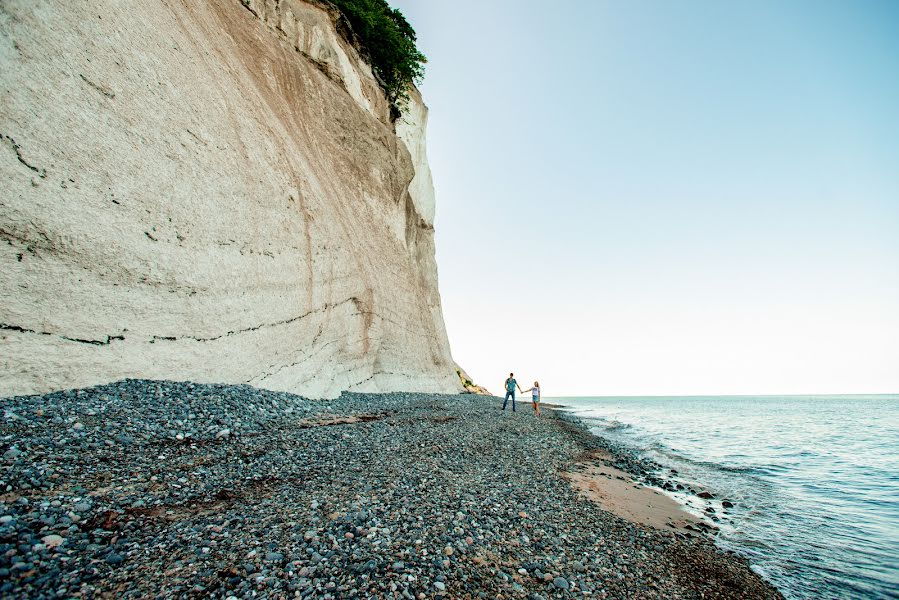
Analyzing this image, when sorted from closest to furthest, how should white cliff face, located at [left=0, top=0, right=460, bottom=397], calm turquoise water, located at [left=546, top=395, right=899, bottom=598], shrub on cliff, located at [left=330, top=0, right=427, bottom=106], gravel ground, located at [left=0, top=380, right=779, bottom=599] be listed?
gravel ground, located at [left=0, top=380, right=779, bottom=599], calm turquoise water, located at [left=546, top=395, right=899, bottom=598], white cliff face, located at [left=0, top=0, right=460, bottom=397], shrub on cliff, located at [left=330, top=0, right=427, bottom=106]

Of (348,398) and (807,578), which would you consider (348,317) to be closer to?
(348,398)

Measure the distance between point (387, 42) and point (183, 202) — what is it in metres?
19.4

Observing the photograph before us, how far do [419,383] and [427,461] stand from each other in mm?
15377


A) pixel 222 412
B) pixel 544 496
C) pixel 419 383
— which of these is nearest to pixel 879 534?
pixel 544 496

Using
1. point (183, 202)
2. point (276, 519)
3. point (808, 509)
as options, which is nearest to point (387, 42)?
point (183, 202)

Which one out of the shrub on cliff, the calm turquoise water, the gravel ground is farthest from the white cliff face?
the calm turquoise water

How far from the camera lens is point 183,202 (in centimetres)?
1020

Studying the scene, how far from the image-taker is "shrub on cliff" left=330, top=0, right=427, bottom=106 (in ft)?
73.6

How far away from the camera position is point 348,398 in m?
15.0

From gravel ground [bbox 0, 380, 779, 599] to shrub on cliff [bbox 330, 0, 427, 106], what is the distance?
74.5 ft

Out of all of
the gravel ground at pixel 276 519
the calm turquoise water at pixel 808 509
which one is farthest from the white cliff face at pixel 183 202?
the calm turquoise water at pixel 808 509

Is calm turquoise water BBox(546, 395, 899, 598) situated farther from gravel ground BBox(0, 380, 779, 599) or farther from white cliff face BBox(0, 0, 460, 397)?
white cliff face BBox(0, 0, 460, 397)

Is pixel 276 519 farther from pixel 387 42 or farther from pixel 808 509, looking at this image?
pixel 387 42

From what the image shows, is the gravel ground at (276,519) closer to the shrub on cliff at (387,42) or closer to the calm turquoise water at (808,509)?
the calm turquoise water at (808,509)
